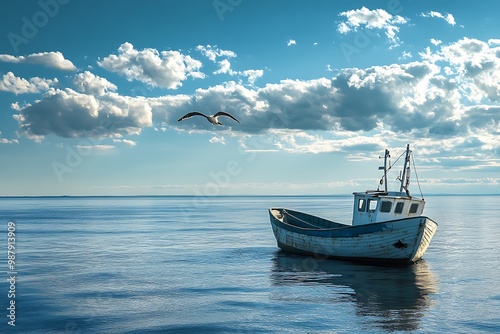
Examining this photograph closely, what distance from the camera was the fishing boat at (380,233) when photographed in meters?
28.9

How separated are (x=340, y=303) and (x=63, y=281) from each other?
15131 mm

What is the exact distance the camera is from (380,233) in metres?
29.2

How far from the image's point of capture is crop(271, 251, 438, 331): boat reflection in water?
62.4ft

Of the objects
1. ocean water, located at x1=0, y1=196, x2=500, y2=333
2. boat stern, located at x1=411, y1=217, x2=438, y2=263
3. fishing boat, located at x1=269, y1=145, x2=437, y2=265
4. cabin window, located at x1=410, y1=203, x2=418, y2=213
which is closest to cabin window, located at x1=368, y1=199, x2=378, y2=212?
fishing boat, located at x1=269, y1=145, x2=437, y2=265

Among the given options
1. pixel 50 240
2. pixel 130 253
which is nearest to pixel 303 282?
pixel 130 253

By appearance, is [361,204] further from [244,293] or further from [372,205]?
[244,293]

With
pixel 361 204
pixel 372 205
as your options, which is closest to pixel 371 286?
pixel 372 205

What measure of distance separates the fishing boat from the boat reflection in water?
0.76 meters

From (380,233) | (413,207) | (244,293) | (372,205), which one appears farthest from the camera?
(372,205)

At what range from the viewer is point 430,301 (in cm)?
2158

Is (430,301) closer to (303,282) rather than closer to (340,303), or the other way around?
(340,303)

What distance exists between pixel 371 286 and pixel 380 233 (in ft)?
16.6

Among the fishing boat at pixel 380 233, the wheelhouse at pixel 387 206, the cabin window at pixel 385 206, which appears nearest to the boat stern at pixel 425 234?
the fishing boat at pixel 380 233

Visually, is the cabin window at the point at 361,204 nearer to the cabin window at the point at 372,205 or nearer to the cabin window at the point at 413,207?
the cabin window at the point at 372,205
